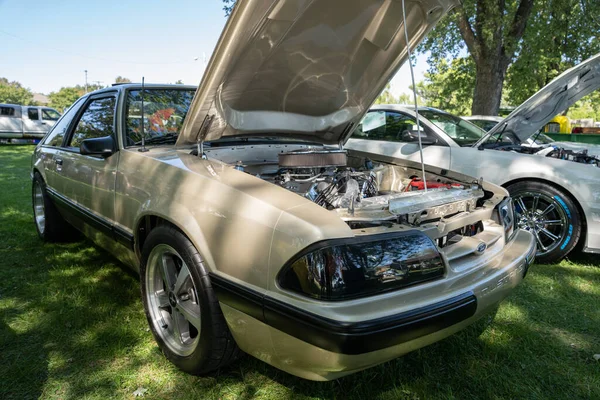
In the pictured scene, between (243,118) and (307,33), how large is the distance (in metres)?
0.72

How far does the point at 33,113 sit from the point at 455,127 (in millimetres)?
19596

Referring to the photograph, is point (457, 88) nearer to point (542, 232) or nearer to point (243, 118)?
point (542, 232)

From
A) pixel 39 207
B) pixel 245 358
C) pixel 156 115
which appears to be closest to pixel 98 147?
pixel 156 115

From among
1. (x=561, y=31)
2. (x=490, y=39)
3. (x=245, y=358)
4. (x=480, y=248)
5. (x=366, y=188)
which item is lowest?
(x=245, y=358)

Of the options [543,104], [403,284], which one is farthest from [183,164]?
[543,104]

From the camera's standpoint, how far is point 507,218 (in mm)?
2494

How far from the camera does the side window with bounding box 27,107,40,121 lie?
1878cm

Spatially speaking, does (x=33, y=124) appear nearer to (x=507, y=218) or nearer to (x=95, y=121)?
(x=95, y=121)

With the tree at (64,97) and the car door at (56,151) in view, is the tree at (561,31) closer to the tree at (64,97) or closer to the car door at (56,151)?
the car door at (56,151)

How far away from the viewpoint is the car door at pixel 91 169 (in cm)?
275

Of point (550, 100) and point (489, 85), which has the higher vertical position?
point (489, 85)

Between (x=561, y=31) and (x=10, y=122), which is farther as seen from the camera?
(x=10, y=122)

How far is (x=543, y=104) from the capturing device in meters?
4.45

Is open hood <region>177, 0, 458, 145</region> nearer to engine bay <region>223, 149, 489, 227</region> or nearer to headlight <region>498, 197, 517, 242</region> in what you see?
engine bay <region>223, 149, 489, 227</region>
